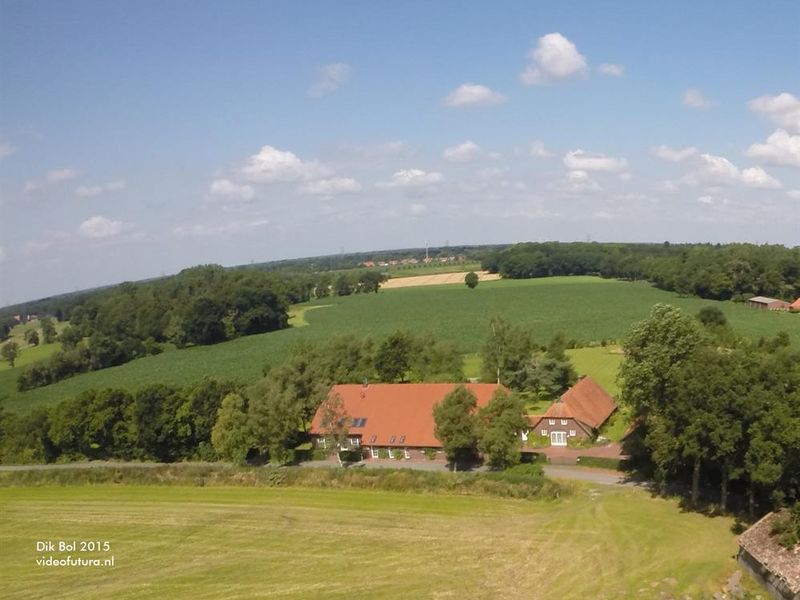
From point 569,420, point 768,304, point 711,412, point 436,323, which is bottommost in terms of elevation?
point 569,420

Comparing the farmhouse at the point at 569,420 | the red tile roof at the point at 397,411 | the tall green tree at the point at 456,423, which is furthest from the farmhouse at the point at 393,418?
the farmhouse at the point at 569,420

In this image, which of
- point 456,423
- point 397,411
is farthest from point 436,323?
point 456,423

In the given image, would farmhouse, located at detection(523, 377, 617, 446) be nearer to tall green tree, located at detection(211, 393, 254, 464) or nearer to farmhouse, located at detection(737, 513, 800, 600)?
farmhouse, located at detection(737, 513, 800, 600)

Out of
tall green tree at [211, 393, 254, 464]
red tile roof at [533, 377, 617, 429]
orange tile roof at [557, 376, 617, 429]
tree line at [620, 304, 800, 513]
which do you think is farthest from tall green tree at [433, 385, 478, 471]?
tall green tree at [211, 393, 254, 464]

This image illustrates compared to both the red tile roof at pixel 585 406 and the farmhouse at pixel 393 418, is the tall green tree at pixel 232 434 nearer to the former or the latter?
the farmhouse at pixel 393 418

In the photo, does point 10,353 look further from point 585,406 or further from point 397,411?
point 585,406

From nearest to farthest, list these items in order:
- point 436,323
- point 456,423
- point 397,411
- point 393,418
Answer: point 456,423, point 393,418, point 397,411, point 436,323
